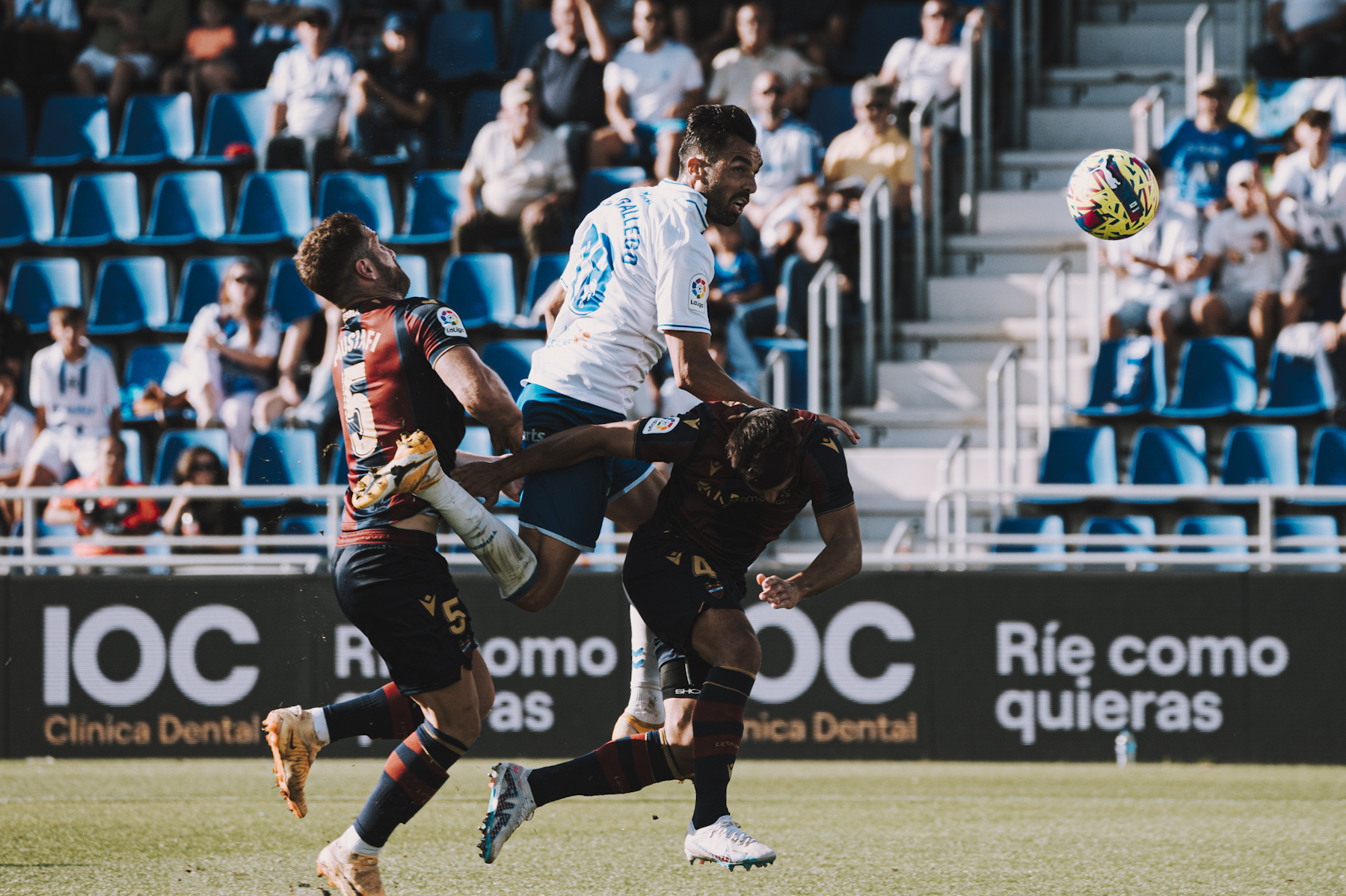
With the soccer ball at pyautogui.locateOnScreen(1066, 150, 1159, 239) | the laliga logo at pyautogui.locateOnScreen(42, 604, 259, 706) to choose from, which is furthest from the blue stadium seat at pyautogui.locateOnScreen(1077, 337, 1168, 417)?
the laliga logo at pyautogui.locateOnScreen(42, 604, 259, 706)

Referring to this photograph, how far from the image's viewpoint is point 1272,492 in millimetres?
9539

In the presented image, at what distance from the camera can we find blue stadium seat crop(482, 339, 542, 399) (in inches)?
463

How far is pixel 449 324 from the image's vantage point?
17.3 ft

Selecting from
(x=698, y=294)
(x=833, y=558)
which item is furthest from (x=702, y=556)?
(x=698, y=294)

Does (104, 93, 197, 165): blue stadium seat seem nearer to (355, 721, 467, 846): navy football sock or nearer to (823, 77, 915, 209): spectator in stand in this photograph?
(823, 77, 915, 209): spectator in stand

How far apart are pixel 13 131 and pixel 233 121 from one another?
2104mm

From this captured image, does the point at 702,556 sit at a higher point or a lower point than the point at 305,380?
lower

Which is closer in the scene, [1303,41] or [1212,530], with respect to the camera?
[1212,530]

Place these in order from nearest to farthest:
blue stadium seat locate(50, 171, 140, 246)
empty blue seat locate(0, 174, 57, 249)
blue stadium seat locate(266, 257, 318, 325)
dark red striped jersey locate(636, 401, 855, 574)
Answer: dark red striped jersey locate(636, 401, 855, 574)
blue stadium seat locate(266, 257, 318, 325)
blue stadium seat locate(50, 171, 140, 246)
empty blue seat locate(0, 174, 57, 249)

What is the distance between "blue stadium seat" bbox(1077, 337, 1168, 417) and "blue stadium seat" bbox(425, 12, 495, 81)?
19.2ft

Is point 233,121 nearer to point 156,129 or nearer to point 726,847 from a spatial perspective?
point 156,129

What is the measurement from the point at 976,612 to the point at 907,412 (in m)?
2.34

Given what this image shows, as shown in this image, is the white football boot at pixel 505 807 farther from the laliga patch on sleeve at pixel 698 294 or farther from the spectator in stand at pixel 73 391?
the spectator in stand at pixel 73 391

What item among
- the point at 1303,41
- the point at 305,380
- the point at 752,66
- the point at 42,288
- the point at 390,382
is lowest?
the point at 390,382
